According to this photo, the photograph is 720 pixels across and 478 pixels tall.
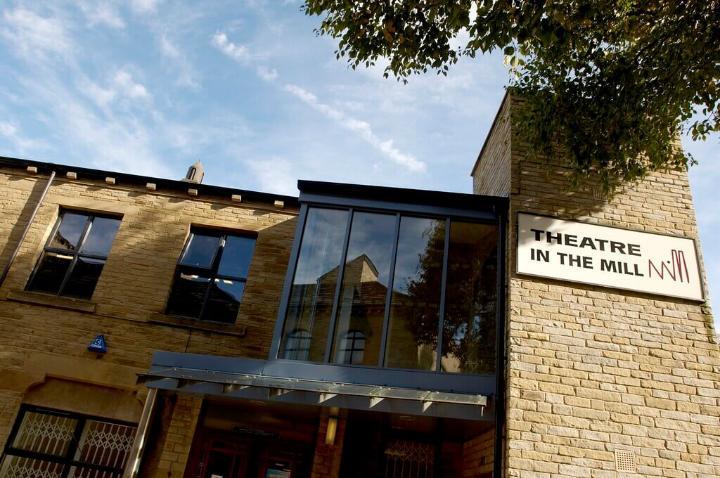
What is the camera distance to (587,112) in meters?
6.98

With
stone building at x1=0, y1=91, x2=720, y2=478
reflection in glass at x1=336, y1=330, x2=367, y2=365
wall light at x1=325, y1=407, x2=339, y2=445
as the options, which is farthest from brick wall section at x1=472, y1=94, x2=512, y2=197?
wall light at x1=325, y1=407, x2=339, y2=445

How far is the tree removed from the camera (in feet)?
20.5

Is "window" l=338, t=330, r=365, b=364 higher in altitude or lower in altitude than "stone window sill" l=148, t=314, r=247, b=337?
A: lower

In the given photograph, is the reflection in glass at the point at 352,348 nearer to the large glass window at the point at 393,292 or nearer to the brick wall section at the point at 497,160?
the large glass window at the point at 393,292

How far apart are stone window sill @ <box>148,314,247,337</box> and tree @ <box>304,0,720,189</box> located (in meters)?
4.87

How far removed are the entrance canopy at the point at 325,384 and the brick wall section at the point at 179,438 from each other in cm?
155

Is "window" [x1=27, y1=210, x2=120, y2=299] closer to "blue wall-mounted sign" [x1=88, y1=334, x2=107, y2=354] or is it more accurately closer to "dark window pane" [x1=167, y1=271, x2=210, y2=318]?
"blue wall-mounted sign" [x1=88, y1=334, x2=107, y2=354]

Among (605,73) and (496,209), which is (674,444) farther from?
(605,73)

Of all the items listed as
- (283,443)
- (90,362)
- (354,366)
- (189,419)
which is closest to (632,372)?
(354,366)

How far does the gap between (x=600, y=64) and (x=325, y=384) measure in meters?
6.04

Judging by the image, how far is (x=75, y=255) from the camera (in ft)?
29.9

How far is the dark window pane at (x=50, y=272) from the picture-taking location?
886 cm

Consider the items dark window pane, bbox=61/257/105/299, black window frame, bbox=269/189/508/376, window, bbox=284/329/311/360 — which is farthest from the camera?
dark window pane, bbox=61/257/105/299

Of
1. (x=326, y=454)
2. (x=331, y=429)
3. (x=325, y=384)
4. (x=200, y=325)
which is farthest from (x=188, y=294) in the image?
(x=325, y=384)
